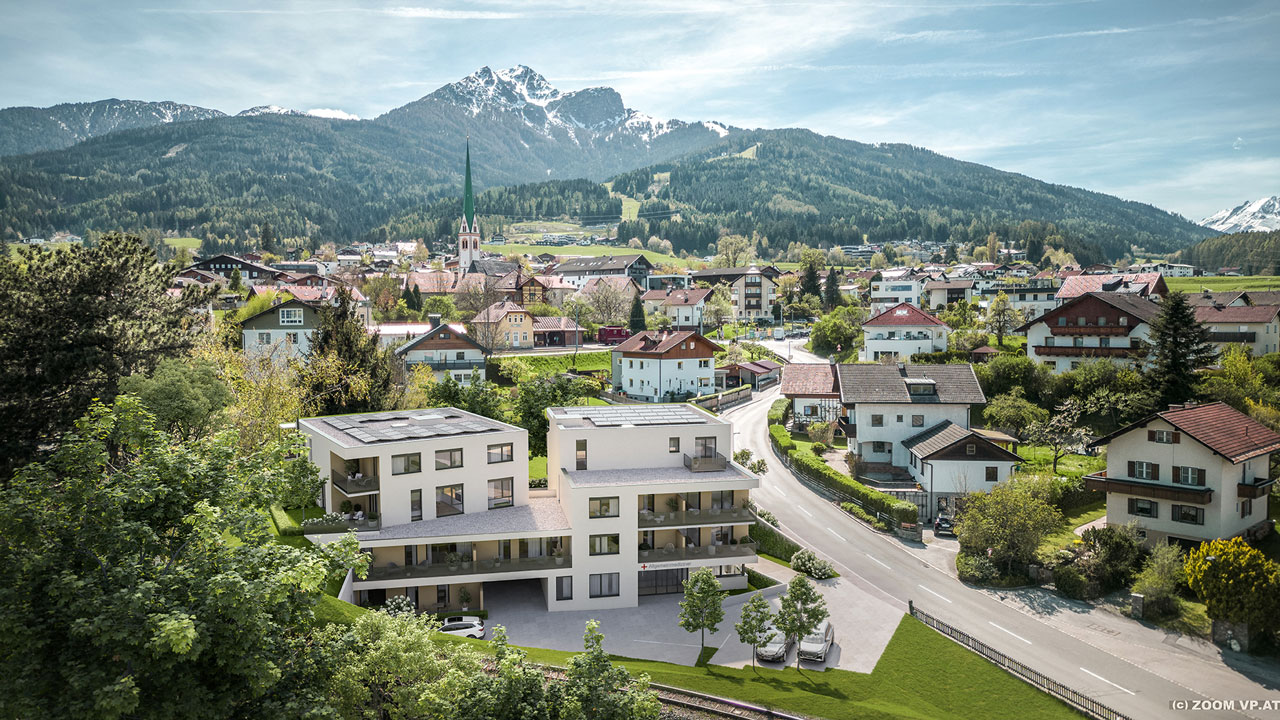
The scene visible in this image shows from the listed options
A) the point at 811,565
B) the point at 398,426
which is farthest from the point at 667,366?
the point at 398,426

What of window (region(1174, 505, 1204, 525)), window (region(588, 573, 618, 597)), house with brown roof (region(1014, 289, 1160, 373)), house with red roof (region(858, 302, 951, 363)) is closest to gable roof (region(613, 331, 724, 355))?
house with red roof (region(858, 302, 951, 363))

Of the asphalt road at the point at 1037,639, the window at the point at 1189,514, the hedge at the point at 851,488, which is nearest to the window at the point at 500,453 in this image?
the asphalt road at the point at 1037,639

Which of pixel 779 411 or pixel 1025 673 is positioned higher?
pixel 779 411

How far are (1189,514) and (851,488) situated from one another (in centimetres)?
1693

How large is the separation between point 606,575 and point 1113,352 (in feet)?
166

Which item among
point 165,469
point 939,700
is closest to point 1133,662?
point 939,700

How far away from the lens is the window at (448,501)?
116ft

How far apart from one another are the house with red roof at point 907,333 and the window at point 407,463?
176 ft

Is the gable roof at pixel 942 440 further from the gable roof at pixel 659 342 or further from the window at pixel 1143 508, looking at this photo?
the gable roof at pixel 659 342

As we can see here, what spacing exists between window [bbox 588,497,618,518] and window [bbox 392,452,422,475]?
7.96 metres

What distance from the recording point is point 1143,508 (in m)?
38.6

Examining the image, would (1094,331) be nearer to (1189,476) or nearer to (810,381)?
(810,381)

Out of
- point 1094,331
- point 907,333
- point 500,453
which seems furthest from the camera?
point 907,333

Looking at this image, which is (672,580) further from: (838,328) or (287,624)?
Answer: (838,328)
